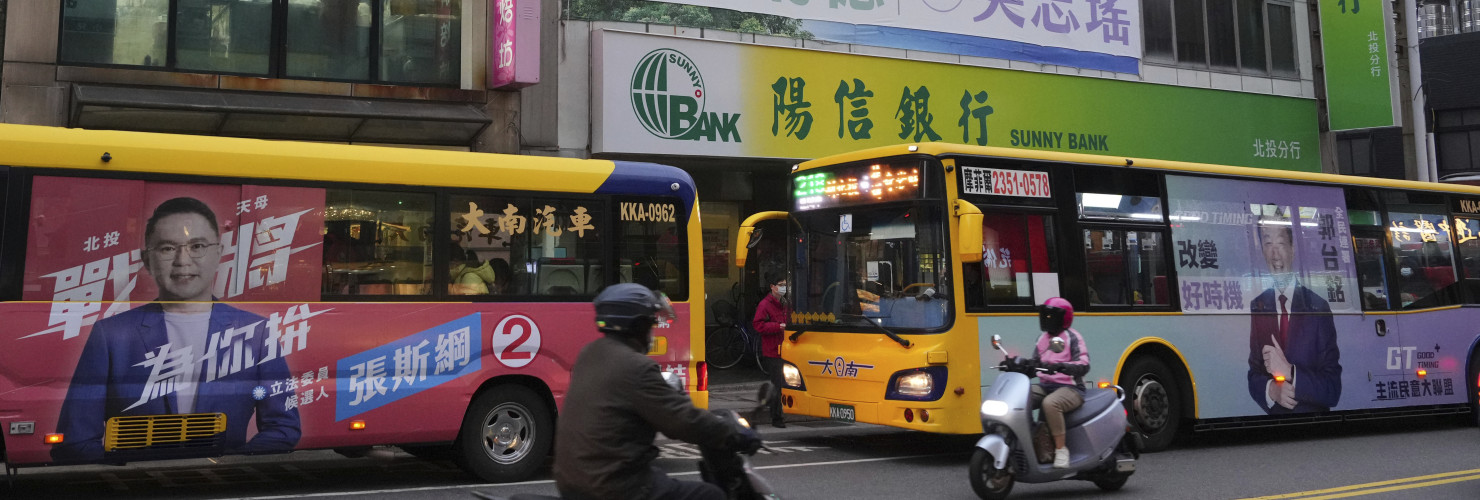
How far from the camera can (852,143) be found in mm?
17359

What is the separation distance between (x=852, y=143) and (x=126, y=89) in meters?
10.0

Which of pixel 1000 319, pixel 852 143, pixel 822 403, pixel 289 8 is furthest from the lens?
pixel 852 143

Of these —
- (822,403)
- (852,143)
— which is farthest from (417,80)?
(822,403)

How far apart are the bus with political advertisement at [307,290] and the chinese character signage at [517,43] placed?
16.9 ft

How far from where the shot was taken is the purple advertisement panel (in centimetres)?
1167

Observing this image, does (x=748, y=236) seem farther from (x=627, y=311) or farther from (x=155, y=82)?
(x=155, y=82)

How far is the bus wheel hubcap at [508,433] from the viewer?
9180mm

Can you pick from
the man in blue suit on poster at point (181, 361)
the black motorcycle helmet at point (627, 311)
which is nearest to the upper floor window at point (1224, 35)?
the man in blue suit on poster at point (181, 361)

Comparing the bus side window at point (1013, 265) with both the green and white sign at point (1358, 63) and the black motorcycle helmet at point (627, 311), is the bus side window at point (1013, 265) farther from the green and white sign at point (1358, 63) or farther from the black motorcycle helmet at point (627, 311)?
the green and white sign at point (1358, 63)

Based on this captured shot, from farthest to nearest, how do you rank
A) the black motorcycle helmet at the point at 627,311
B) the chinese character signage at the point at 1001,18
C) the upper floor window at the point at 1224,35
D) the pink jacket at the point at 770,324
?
the upper floor window at the point at 1224,35 → the chinese character signage at the point at 1001,18 → the pink jacket at the point at 770,324 → the black motorcycle helmet at the point at 627,311

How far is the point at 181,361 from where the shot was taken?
7.93m

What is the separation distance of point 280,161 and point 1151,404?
8.44 meters

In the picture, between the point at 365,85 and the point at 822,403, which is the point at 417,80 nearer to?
the point at 365,85

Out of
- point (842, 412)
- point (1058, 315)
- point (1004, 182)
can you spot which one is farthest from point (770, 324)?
point (1058, 315)
